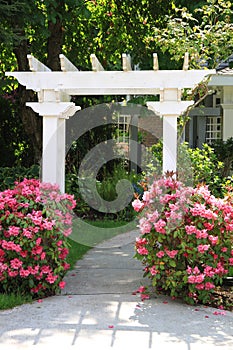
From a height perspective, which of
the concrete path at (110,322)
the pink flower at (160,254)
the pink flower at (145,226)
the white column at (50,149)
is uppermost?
the white column at (50,149)

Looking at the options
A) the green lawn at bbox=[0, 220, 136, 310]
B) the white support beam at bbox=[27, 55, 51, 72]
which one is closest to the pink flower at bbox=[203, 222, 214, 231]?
the green lawn at bbox=[0, 220, 136, 310]

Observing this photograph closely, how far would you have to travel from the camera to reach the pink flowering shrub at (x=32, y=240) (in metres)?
5.18

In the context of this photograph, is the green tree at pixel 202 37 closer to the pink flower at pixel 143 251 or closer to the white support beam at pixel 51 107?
the white support beam at pixel 51 107

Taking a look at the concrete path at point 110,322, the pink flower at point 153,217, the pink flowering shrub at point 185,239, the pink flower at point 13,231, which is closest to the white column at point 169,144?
the pink flowering shrub at point 185,239

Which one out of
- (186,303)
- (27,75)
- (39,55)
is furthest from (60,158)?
(39,55)

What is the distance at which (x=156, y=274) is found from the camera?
5203mm

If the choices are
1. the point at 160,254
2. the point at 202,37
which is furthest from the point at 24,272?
the point at 202,37

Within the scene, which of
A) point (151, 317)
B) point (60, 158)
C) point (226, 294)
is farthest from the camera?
point (60, 158)

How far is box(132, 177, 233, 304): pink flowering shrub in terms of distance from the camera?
202 inches

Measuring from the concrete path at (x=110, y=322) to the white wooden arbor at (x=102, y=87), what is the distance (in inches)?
55.9

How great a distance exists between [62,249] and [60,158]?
1.30 metres

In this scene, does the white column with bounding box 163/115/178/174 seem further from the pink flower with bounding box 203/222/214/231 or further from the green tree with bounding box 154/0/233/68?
the green tree with bounding box 154/0/233/68

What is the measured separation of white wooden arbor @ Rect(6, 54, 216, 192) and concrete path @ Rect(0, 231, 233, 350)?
142 cm

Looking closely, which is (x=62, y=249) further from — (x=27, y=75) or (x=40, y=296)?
(x=27, y=75)
